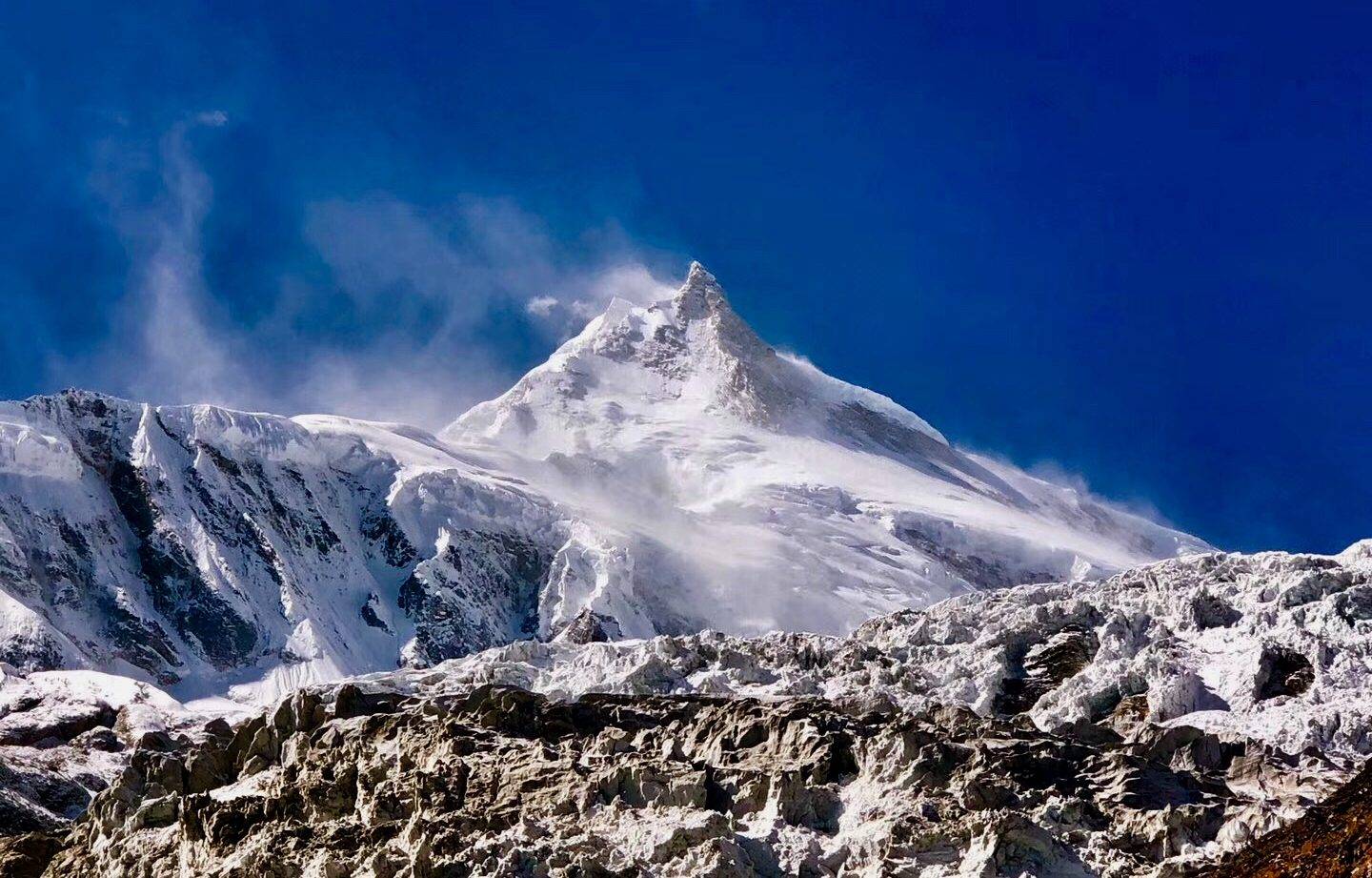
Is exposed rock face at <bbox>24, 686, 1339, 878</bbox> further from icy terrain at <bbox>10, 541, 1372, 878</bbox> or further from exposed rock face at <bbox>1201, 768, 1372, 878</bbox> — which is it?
exposed rock face at <bbox>1201, 768, 1372, 878</bbox>

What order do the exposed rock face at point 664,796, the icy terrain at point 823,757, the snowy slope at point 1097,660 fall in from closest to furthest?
the exposed rock face at point 664,796, the icy terrain at point 823,757, the snowy slope at point 1097,660

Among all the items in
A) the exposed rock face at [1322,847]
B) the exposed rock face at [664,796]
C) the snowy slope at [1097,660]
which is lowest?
the exposed rock face at [1322,847]

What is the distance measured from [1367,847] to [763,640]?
7131cm

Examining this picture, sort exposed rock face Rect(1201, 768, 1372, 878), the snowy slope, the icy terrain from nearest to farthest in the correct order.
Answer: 1. exposed rock face Rect(1201, 768, 1372, 878)
2. the icy terrain
3. the snowy slope

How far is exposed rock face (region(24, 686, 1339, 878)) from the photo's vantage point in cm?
6994

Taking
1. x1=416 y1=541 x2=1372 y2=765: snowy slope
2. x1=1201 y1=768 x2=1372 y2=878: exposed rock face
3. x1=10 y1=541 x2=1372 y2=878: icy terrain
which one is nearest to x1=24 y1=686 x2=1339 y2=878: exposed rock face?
x1=10 y1=541 x2=1372 y2=878: icy terrain

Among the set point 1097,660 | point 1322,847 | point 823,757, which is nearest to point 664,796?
point 823,757

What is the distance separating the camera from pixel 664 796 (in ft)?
253

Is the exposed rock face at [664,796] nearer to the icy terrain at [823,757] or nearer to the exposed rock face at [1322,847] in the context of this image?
the icy terrain at [823,757]

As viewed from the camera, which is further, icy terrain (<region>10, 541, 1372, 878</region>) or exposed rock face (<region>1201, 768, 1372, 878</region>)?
icy terrain (<region>10, 541, 1372, 878</region>)

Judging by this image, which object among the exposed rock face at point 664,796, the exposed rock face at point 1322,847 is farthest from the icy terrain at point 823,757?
the exposed rock face at point 1322,847

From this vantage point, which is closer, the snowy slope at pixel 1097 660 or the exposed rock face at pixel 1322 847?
the exposed rock face at pixel 1322 847

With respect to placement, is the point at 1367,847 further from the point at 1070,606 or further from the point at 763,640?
the point at 763,640

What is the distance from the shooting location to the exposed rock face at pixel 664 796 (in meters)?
69.9
